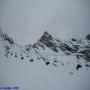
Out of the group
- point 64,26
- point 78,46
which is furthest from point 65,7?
point 78,46

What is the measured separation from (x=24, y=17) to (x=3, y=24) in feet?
0.86

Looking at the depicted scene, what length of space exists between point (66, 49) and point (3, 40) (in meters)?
0.74

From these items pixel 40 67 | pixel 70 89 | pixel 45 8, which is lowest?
pixel 70 89

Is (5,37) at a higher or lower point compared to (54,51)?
higher

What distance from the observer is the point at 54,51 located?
61.3 inches

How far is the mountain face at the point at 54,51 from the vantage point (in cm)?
154

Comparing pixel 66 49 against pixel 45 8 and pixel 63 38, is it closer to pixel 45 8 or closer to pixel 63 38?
pixel 63 38

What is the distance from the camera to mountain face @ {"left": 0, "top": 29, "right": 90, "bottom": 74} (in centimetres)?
154

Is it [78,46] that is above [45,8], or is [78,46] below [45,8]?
below

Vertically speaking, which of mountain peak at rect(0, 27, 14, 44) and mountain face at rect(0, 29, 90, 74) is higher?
mountain peak at rect(0, 27, 14, 44)

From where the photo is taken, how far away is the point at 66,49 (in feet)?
5.11

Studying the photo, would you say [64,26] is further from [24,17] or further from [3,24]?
[3,24]

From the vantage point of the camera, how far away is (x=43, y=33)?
156 cm

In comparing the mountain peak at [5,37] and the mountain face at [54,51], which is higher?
the mountain peak at [5,37]
